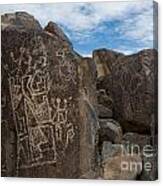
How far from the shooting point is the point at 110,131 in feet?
8.10

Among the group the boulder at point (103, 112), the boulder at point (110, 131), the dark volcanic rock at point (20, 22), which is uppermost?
the dark volcanic rock at point (20, 22)

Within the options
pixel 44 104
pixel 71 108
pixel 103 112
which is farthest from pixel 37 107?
pixel 103 112

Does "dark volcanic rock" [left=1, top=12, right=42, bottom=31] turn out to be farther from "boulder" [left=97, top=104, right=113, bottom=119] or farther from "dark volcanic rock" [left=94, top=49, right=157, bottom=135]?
"boulder" [left=97, top=104, right=113, bottom=119]

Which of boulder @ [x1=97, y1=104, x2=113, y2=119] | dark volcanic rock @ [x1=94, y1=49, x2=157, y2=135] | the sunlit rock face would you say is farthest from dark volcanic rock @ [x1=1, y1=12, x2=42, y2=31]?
boulder @ [x1=97, y1=104, x2=113, y2=119]

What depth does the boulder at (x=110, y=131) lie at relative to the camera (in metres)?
2.46

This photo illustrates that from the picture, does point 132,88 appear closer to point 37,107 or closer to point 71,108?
point 71,108

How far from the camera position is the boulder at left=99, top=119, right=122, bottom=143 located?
8.07ft

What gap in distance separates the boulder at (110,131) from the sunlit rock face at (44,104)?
28mm

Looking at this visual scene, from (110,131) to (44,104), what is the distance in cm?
29

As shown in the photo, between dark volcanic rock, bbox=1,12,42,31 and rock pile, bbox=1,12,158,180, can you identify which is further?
dark volcanic rock, bbox=1,12,42,31

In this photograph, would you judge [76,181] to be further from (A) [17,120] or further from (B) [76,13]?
(B) [76,13]

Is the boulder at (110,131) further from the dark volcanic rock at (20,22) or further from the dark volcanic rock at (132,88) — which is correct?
the dark volcanic rock at (20,22)

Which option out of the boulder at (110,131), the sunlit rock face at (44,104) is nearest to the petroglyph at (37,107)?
the sunlit rock face at (44,104)

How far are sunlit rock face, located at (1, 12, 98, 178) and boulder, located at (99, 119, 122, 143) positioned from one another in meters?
0.03
